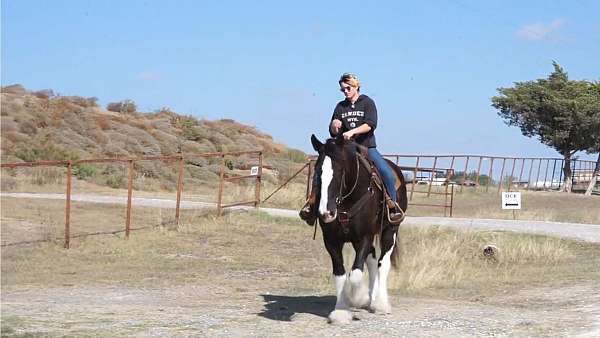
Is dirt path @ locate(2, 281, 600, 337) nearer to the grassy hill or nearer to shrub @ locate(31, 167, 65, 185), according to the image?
shrub @ locate(31, 167, 65, 185)

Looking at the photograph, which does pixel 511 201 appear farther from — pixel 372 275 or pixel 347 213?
pixel 347 213

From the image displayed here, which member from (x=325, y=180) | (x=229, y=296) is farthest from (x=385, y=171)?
(x=229, y=296)

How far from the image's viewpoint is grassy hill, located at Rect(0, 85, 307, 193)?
145ft

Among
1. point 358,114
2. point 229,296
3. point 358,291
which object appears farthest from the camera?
point 229,296

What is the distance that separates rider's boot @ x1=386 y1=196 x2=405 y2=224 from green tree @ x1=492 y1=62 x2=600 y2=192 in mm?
43012

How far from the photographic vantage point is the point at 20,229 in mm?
20938

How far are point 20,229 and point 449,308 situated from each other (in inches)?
518

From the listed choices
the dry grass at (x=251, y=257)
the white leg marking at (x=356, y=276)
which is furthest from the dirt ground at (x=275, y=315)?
the dry grass at (x=251, y=257)

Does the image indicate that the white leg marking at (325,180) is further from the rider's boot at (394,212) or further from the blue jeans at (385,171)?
the rider's boot at (394,212)

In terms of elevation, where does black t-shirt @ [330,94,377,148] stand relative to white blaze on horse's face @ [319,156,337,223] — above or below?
above

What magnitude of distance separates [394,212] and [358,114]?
4.06ft

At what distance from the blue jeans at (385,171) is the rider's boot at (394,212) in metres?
0.11

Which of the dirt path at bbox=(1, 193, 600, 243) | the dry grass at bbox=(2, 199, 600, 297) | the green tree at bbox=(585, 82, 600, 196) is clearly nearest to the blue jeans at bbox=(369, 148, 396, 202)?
the dry grass at bbox=(2, 199, 600, 297)

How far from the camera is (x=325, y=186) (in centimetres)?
891
